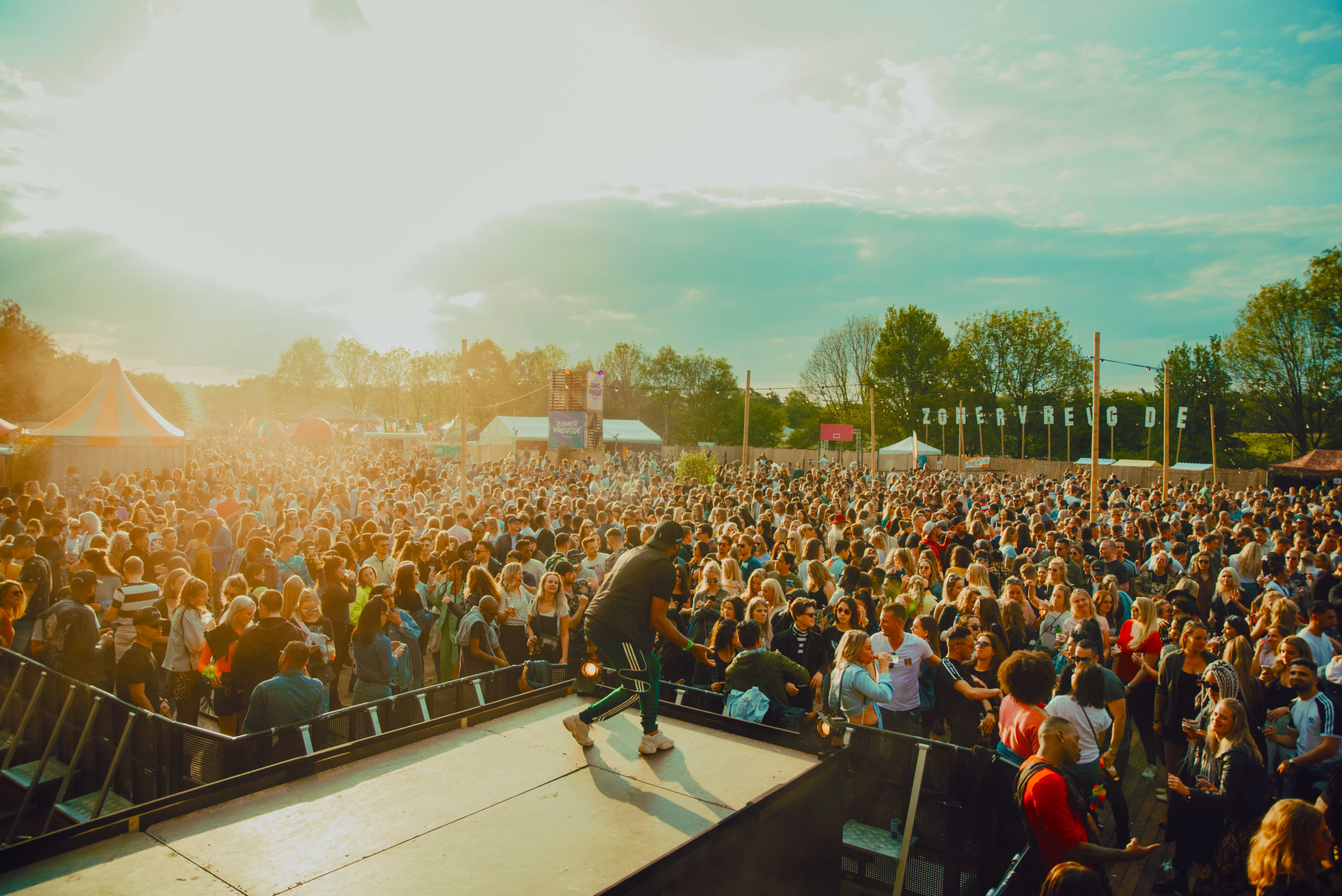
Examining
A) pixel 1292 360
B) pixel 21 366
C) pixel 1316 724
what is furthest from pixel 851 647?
pixel 1292 360

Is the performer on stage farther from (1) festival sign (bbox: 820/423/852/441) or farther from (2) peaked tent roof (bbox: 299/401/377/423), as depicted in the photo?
(2) peaked tent roof (bbox: 299/401/377/423)

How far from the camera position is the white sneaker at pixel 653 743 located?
4008 mm

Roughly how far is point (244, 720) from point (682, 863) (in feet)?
10.5

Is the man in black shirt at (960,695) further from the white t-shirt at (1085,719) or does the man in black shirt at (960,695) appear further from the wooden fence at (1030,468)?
the wooden fence at (1030,468)

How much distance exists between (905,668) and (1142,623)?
2328 mm

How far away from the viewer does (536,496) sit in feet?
42.0

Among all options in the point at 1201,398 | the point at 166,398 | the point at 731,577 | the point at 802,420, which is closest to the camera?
the point at 731,577

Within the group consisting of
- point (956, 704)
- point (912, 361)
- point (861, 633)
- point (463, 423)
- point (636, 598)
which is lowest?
point (956, 704)

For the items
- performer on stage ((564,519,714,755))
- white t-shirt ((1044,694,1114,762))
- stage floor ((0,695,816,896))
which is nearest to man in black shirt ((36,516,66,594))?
stage floor ((0,695,816,896))

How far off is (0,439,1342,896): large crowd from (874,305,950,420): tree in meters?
48.4

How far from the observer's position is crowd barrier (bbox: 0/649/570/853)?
4086mm

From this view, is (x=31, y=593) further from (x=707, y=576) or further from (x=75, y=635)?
(x=707, y=576)

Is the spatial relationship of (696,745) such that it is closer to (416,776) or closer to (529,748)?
(529,748)

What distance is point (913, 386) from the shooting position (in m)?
58.2
